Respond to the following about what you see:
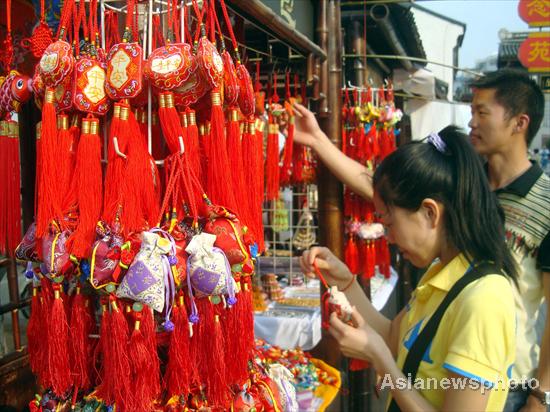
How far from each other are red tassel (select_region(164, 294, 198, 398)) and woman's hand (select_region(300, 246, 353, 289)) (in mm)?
716

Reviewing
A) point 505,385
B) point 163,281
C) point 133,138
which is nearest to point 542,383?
point 505,385

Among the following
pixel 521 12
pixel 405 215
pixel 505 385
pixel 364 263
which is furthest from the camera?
pixel 521 12

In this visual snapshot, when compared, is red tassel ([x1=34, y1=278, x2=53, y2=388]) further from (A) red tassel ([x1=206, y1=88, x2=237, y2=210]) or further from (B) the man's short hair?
(B) the man's short hair

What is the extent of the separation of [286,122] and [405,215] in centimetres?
143

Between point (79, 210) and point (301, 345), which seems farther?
point (301, 345)

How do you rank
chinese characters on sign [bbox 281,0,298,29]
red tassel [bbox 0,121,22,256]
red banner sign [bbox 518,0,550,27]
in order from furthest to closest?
1. red banner sign [bbox 518,0,550,27]
2. chinese characters on sign [bbox 281,0,298,29]
3. red tassel [bbox 0,121,22,256]

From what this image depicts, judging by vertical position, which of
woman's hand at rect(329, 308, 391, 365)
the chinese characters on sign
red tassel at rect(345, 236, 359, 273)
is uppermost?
the chinese characters on sign

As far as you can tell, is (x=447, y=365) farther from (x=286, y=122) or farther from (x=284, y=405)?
(x=286, y=122)

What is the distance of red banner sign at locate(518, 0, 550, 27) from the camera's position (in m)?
5.27

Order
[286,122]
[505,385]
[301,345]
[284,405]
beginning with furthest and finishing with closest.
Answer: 1. [301,345]
2. [286,122]
3. [284,405]
4. [505,385]

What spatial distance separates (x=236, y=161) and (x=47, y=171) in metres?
0.43

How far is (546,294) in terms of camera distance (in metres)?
1.71

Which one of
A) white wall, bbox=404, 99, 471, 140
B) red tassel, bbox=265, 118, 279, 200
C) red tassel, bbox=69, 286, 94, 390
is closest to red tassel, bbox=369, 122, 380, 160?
red tassel, bbox=265, 118, 279, 200

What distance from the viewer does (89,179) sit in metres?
1.07
